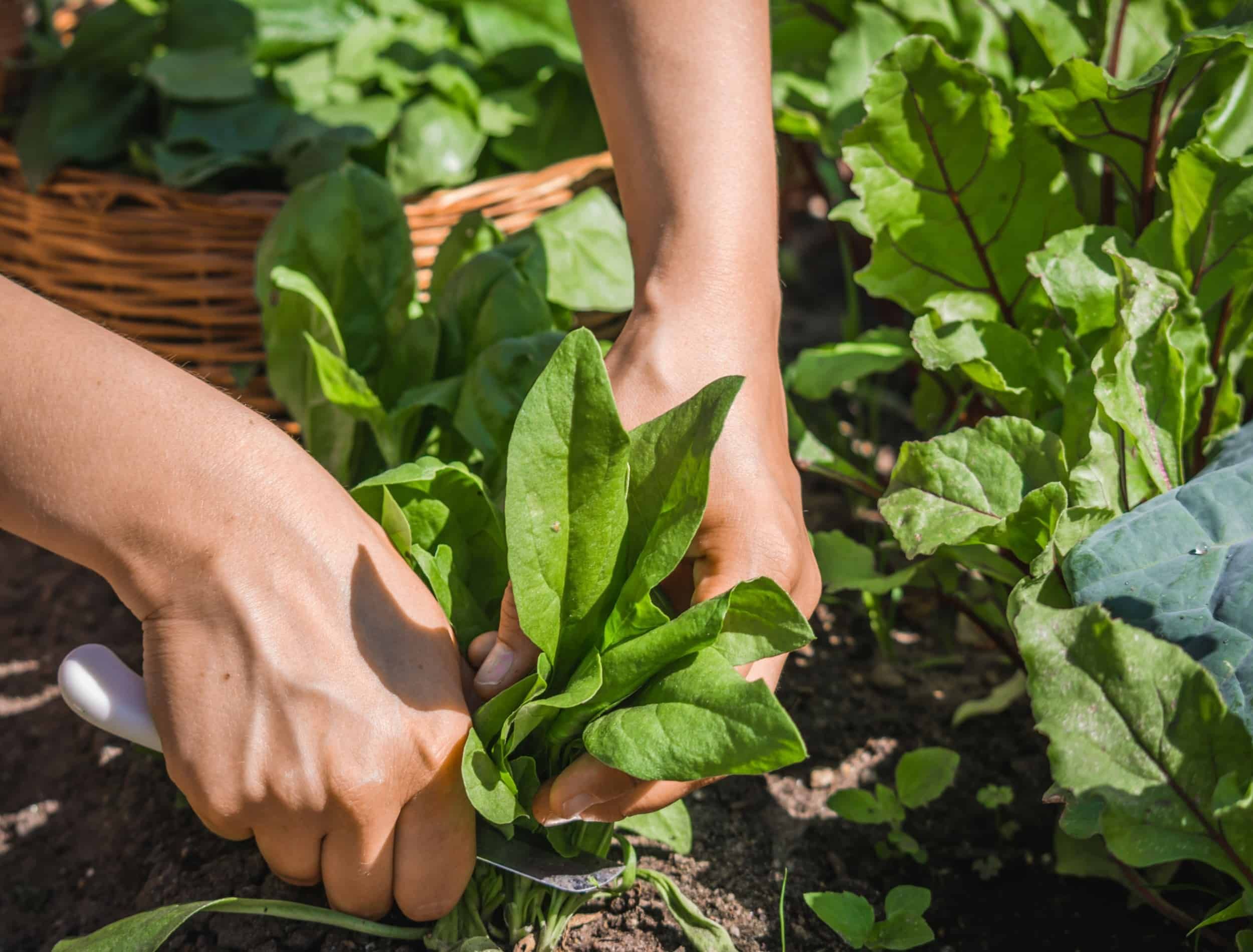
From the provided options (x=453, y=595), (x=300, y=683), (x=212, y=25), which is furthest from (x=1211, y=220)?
(x=212, y=25)

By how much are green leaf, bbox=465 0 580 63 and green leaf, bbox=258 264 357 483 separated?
0.81 m

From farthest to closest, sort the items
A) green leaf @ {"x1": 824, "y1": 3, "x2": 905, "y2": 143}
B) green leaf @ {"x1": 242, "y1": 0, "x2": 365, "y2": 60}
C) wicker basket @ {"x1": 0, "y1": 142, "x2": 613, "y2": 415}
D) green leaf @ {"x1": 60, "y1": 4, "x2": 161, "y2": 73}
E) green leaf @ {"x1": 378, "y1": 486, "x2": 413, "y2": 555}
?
green leaf @ {"x1": 242, "y1": 0, "x2": 365, "y2": 60} < green leaf @ {"x1": 60, "y1": 4, "x2": 161, "y2": 73} < wicker basket @ {"x1": 0, "y1": 142, "x2": 613, "y2": 415} < green leaf @ {"x1": 824, "y1": 3, "x2": 905, "y2": 143} < green leaf @ {"x1": 378, "y1": 486, "x2": 413, "y2": 555}

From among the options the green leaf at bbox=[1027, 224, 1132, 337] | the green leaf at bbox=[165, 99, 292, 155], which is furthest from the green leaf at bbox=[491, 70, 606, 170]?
the green leaf at bbox=[1027, 224, 1132, 337]

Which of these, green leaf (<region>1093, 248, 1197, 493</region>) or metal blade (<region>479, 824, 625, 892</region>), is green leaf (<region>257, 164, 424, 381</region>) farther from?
green leaf (<region>1093, 248, 1197, 493</region>)

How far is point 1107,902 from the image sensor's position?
1.05m

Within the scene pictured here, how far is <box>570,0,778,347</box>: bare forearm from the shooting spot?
959 mm

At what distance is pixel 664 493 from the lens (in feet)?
2.66

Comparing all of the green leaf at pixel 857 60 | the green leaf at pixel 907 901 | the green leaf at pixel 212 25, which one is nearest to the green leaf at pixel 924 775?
the green leaf at pixel 907 901

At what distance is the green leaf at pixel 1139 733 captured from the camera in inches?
29.2

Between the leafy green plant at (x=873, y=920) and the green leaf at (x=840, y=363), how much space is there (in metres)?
0.54

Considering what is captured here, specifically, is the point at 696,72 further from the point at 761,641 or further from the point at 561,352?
the point at 761,641

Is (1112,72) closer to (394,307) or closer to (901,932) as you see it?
(394,307)

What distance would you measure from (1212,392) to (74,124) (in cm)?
155

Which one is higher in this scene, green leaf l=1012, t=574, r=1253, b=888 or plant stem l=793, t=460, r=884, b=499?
green leaf l=1012, t=574, r=1253, b=888
